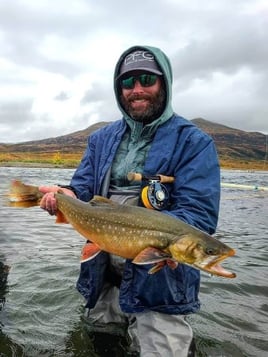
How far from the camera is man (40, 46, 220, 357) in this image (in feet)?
13.5

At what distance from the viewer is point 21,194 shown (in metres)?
4.53

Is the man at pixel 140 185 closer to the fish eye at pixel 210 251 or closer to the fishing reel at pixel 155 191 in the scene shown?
the fishing reel at pixel 155 191

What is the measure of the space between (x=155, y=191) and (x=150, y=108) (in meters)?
0.99

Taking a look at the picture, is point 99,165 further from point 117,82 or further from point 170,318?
point 170,318

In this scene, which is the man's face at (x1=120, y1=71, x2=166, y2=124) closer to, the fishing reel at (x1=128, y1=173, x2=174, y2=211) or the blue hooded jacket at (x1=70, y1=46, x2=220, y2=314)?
the blue hooded jacket at (x1=70, y1=46, x2=220, y2=314)

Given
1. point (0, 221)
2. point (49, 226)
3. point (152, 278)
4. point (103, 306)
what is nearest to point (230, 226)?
point (49, 226)

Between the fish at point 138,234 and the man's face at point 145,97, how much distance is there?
1.13 m

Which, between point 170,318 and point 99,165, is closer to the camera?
point 170,318

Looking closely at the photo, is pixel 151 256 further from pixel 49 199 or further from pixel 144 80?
pixel 144 80

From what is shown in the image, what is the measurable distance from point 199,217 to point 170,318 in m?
1.03

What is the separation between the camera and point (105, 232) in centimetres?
404

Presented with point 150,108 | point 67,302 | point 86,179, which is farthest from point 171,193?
point 67,302

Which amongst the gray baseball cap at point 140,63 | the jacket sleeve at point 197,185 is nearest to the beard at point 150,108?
the gray baseball cap at point 140,63

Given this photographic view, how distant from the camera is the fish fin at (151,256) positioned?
357cm
